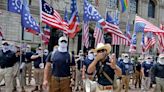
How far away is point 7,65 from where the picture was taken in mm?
12984

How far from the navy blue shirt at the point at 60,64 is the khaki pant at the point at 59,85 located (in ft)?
0.43

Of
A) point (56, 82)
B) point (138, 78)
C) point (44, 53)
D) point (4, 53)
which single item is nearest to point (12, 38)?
point (138, 78)

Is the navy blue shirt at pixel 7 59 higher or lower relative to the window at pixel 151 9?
lower

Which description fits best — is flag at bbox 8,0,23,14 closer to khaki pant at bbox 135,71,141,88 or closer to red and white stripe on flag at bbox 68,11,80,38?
red and white stripe on flag at bbox 68,11,80,38

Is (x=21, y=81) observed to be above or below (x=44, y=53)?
below

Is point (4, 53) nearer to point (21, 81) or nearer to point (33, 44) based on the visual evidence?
point (21, 81)

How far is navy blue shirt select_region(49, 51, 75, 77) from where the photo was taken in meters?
9.30

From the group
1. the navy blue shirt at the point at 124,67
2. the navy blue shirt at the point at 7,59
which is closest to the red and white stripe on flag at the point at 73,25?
the navy blue shirt at the point at 124,67

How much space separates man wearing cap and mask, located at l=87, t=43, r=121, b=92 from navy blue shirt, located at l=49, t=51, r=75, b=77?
1.32 m

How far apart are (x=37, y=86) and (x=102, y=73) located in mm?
8556

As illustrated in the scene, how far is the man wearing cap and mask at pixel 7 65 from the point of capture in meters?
12.9

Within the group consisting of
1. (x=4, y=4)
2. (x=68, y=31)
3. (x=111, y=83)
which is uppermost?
(x=4, y=4)

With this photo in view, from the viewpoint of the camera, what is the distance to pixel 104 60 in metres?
7.84

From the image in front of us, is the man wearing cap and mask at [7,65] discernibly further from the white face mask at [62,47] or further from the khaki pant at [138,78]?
the khaki pant at [138,78]
